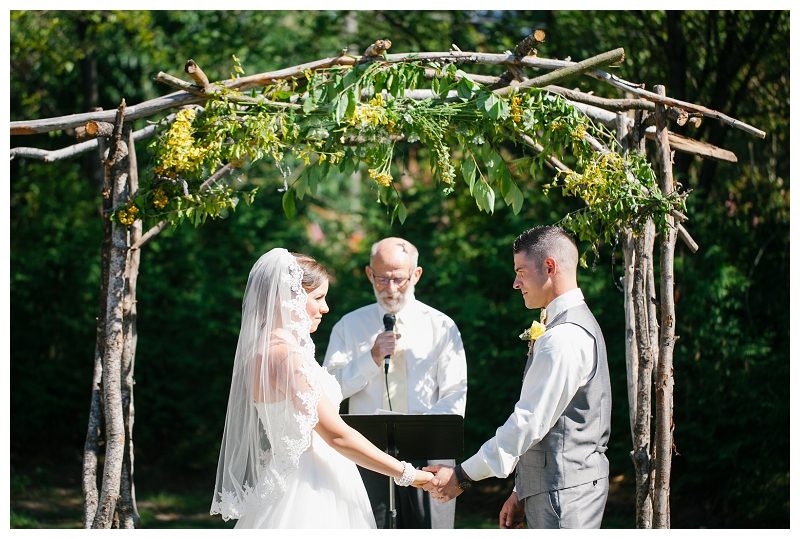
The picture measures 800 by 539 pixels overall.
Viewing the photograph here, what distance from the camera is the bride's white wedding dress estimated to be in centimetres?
312

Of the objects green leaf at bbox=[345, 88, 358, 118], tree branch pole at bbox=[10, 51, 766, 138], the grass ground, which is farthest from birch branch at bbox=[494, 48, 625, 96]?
the grass ground

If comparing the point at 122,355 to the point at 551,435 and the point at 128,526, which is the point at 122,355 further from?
the point at 551,435

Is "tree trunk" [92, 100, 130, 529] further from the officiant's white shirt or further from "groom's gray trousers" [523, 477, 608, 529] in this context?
"groom's gray trousers" [523, 477, 608, 529]

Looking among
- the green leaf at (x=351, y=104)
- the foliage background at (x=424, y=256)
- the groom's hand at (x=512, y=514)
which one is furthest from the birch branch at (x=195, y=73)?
the foliage background at (x=424, y=256)

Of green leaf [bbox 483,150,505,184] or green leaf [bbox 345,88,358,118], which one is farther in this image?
green leaf [bbox 483,150,505,184]

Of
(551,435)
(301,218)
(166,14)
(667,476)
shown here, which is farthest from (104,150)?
(166,14)

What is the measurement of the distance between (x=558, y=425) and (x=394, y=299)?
1.49 meters

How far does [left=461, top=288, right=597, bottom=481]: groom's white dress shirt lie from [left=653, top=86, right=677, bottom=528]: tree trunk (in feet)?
2.42

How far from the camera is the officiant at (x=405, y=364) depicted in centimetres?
415

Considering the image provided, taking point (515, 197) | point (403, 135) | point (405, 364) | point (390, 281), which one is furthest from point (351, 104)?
point (405, 364)

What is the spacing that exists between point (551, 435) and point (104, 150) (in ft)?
8.90

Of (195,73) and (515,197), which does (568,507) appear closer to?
(515,197)

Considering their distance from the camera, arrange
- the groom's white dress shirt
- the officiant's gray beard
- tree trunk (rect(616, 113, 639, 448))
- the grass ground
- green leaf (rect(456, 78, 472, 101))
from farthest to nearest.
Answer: the grass ground < the officiant's gray beard < tree trunk (rect(616, 113, 639, 448)) < green leaf (rect(456, 78, 472, 101)) < the groom's white dress shirt

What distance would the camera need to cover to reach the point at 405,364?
4320 mm
